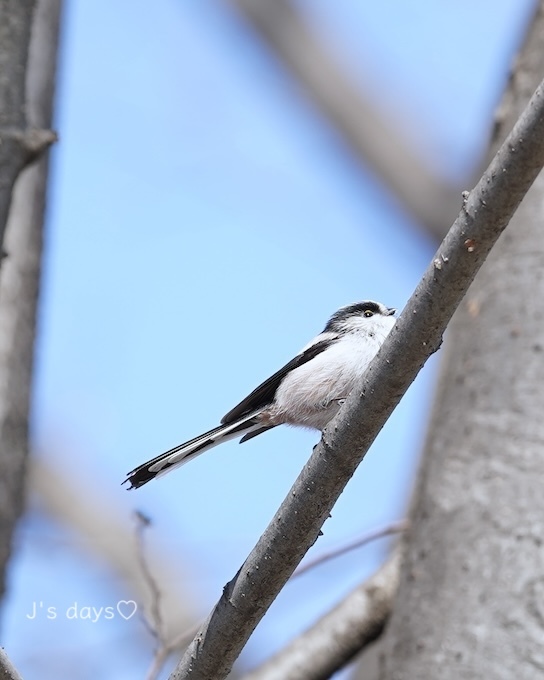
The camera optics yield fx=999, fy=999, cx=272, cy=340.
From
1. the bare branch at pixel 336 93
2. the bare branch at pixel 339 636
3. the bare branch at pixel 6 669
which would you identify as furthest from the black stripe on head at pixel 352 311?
the bare branch at pixel 336 93

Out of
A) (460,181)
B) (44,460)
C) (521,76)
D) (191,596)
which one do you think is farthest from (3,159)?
(44,460)

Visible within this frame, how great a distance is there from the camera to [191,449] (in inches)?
110

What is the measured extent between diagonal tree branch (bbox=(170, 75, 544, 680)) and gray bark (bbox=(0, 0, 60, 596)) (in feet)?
4.42

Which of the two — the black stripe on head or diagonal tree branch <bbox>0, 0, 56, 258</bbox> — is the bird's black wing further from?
diagonal tree branch <bbox>0, 0, 56, 258</bbox>

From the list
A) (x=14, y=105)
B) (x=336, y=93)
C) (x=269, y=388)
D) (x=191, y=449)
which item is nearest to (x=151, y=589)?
(x=191, y=449)

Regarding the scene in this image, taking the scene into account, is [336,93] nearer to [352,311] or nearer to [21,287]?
[352,311]

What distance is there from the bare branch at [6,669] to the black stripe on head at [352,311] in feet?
5.92

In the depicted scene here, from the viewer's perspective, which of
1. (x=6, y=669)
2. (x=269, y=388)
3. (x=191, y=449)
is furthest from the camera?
(x=269, y=388)

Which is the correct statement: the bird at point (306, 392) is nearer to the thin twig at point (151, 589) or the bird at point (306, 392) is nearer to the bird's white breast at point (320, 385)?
the bird's white breast at point (320, 385)

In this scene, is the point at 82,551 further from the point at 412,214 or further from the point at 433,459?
the point at 433,459

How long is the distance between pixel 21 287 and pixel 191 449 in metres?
1.06

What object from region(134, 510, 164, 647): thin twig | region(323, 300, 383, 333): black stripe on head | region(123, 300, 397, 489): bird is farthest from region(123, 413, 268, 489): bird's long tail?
region(323, 300, 383, 333): black stripe on head

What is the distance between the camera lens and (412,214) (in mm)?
7207

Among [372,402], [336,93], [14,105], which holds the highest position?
[14,105]
